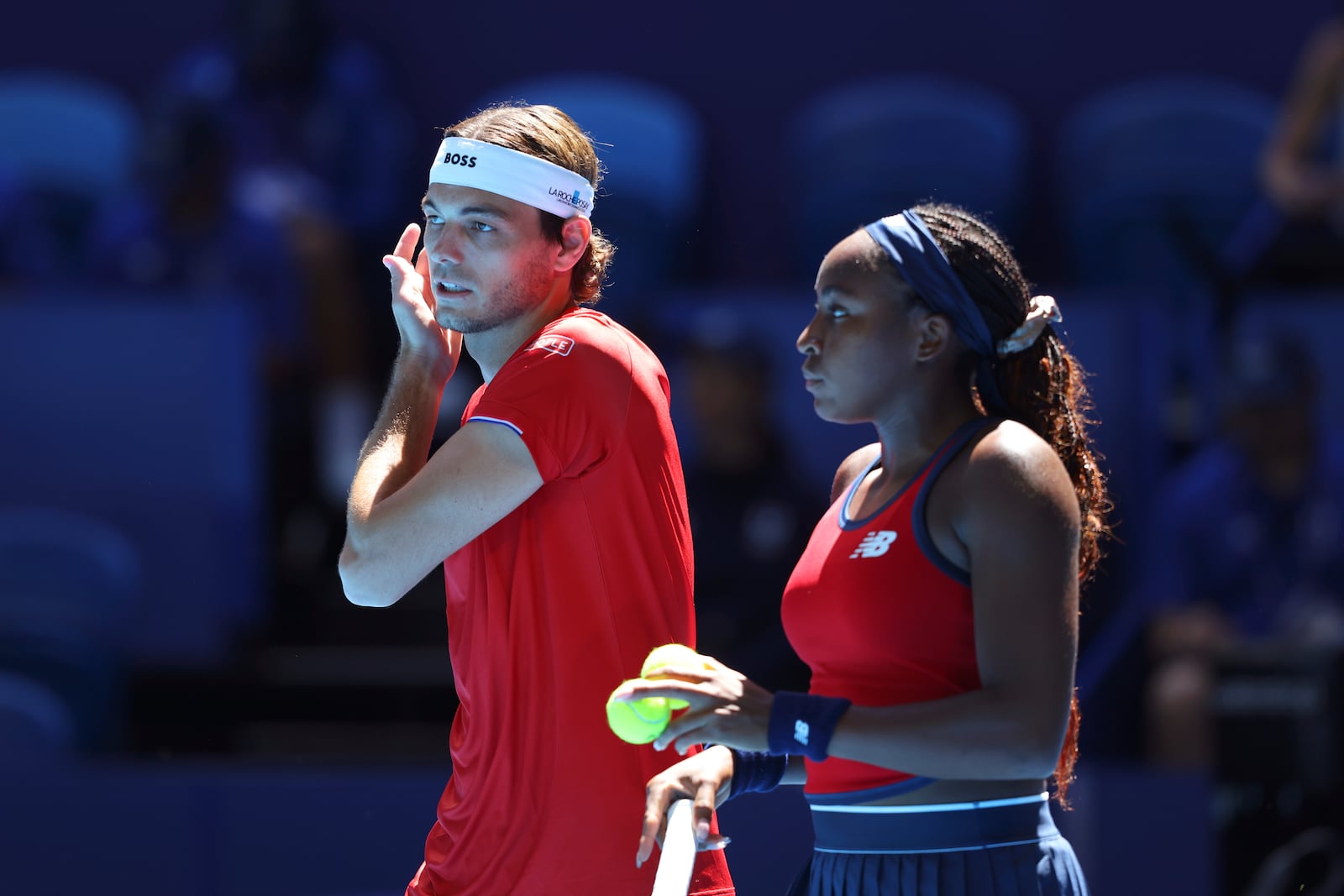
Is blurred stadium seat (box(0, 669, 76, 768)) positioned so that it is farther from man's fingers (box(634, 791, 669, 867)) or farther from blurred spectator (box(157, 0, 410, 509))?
man's fingers (box(634, 791, 669, 867))

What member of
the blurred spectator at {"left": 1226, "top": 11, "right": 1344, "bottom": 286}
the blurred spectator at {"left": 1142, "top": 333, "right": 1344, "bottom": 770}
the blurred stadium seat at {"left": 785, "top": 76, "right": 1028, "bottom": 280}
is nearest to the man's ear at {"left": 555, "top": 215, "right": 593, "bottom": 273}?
the blurred spectator at {"left": 1142, "top": 333, "right": 1344, "bottom": 770}

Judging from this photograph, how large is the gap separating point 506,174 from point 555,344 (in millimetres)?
301

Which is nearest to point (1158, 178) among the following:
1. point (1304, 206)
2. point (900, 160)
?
point (1304, 206)

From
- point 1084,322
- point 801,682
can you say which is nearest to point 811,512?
point 801,682

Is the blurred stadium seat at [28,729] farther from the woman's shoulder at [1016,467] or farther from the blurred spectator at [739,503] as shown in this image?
the woman's shoulder at [1016,467]

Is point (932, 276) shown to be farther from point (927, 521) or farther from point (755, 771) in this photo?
point (755, 771)

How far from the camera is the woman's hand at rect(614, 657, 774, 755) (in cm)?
207

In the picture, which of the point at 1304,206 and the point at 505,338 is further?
the point at 1304,206

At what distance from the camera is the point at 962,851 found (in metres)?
2.19

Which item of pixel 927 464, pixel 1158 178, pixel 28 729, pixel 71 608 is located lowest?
pixel 28 729

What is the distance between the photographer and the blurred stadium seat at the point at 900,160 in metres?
7.35

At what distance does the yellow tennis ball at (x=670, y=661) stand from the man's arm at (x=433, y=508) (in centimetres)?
33

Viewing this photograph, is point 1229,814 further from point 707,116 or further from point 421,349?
point 707,116

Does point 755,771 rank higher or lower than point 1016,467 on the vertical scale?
lower
